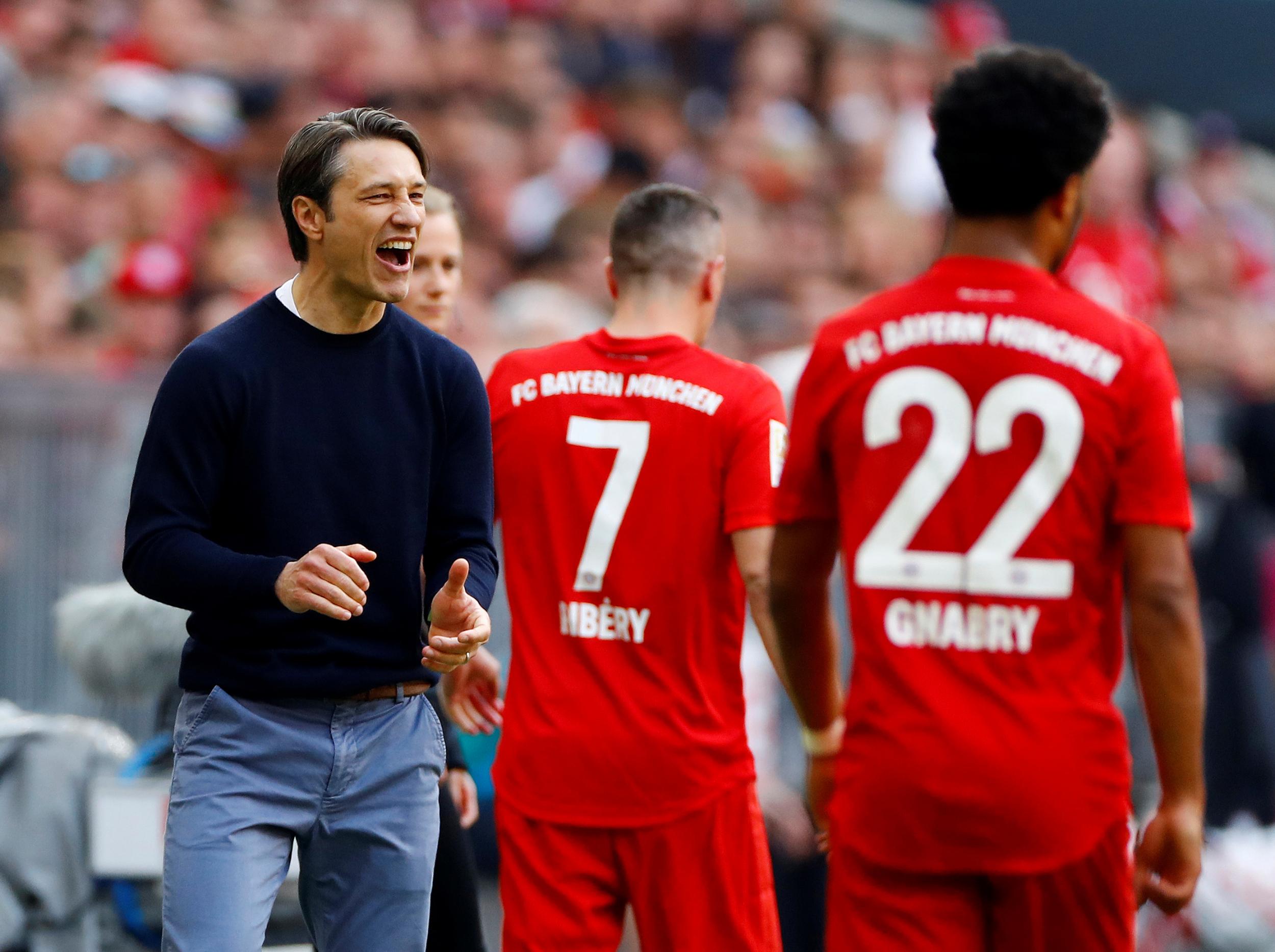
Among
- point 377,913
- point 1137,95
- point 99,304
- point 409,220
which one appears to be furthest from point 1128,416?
point 1137,95

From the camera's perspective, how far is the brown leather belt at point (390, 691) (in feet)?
11.3

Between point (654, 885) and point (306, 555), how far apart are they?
53.5 inches

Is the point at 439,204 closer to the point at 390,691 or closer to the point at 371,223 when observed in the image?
the point at 371,223

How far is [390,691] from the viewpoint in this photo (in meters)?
3.49

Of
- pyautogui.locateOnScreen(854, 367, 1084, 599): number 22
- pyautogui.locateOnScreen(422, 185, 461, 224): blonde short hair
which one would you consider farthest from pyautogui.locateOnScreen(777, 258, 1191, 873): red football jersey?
pyautogui.locateOnScreen(422, 185, 461, 224): blonde short hair

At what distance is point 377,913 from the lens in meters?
3.45

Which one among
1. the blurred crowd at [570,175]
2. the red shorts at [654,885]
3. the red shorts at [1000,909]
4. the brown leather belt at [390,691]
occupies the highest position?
the blurred crowd at [570,175]

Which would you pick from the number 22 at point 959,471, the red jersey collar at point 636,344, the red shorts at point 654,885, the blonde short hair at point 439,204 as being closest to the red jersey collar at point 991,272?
the number 22 at point 959,471

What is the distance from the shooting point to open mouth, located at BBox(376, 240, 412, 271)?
3.46 meters

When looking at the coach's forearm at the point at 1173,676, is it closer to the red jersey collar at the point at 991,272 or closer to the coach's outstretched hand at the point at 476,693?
the red jersey collar at the point at 991,272

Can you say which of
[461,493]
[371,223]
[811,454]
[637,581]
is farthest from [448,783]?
[811,454]

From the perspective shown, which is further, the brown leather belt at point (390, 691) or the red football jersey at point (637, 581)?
the red football jersey at point (637, 581)

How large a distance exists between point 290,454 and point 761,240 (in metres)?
7.77

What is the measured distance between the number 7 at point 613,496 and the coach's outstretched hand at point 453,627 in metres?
0.84
